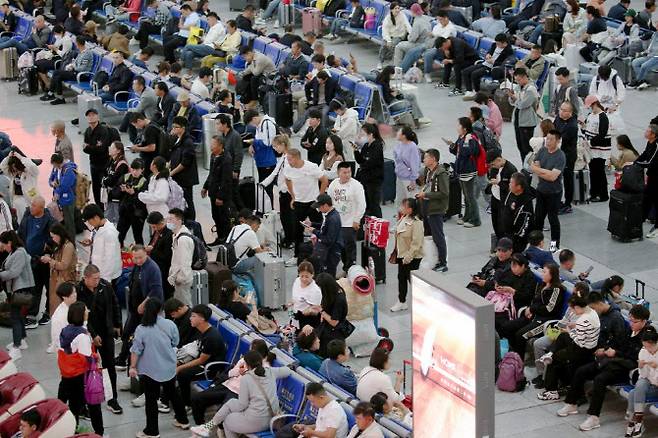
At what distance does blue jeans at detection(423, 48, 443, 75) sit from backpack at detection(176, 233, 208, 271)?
459 inches

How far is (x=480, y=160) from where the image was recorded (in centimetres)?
1916

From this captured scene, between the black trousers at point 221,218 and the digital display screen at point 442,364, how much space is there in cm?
990

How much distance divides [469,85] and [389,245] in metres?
7.89

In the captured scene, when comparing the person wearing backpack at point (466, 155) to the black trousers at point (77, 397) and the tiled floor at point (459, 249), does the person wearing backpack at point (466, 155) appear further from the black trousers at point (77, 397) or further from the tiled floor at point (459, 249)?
the black trousers at point (77, 397)

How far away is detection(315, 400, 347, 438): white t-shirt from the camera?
12.6 meters

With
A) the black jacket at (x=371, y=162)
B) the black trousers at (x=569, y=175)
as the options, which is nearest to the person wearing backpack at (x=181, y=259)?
the black jacket at (x=371, y=162)

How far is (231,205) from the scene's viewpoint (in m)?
18.9

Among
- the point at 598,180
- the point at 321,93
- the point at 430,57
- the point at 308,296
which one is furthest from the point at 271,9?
the point at 308,296

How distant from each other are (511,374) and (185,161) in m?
6.37

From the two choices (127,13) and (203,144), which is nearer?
(203,144)

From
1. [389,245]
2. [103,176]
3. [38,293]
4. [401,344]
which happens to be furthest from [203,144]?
[401,344]

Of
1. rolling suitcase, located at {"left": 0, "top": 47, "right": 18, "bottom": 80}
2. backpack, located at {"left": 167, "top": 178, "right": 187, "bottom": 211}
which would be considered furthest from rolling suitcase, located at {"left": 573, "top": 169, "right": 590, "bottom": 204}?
rolling suitcase, located at {"left": 0, "top": 47, "right": 18, "bottom": 80}

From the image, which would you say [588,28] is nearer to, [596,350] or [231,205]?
[231,205]

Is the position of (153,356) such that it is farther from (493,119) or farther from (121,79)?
(121,79)
